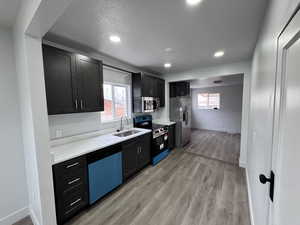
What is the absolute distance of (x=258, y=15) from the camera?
55.6 inches

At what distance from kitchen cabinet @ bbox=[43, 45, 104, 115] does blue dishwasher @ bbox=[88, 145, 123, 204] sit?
2.56 feet

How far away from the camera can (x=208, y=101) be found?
662cm

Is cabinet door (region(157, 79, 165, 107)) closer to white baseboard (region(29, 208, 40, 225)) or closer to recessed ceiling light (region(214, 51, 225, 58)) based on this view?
recessed ceiling light (region(214, 51, 225, 58))

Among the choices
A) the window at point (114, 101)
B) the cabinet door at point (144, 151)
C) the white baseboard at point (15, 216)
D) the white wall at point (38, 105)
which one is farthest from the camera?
the window at point (114, 101)

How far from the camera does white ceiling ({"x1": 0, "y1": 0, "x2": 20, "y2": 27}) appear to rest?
1.22 metres

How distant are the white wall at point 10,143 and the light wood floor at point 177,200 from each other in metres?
0.82

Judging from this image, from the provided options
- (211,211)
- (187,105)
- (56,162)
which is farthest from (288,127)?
(187,105)

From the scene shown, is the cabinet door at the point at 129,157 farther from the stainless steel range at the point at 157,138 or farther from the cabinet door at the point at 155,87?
the cabinet door at the point at 155,87

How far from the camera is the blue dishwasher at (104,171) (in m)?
1.83

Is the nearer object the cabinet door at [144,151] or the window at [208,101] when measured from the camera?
the cabinet door at [144,151]

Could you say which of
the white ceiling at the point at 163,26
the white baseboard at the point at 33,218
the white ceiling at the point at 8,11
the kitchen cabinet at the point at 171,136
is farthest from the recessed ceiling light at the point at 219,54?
the white baseboard at the point at 33,218

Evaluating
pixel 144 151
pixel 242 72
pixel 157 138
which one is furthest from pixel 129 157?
pixel 242 72

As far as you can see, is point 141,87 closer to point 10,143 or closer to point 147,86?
point 147,86

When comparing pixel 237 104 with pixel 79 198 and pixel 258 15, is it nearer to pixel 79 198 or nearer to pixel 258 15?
pixel 258 15
